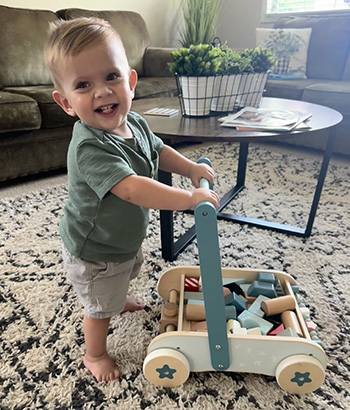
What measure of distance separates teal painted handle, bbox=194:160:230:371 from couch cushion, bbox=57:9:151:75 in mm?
2297

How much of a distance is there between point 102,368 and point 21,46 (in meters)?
2.04

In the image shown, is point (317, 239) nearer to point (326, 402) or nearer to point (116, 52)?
point (326, 402)

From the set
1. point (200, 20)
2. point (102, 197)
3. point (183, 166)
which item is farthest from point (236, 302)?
point (200, 20)

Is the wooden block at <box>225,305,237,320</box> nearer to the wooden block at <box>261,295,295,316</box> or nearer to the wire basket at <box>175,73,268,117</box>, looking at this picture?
the wooden block at <box>261,295,295,316</box>

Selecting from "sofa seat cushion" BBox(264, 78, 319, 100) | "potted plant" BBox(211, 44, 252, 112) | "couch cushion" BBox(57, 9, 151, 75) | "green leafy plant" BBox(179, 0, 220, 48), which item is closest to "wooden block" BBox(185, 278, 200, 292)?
"potted plant" BBox(211, 44, 252, 112)

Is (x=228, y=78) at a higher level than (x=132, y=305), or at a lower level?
higher

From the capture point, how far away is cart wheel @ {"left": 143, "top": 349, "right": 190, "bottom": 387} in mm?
766

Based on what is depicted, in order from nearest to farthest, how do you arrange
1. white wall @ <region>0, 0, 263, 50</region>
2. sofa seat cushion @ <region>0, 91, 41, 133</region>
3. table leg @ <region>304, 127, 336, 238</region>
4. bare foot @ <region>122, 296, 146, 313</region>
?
bare foot @ <region>122, 296, 146, 313</region>, table leg @ <region>304, 127, 336, 238</region>, sofa seat cushion @ <region>0, 91, 41, 133</region>, white wall @ <region>0, 0, 263, 50</region>

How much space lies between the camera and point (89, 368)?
2.73ft

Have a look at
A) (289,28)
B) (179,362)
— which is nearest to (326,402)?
(179,362)

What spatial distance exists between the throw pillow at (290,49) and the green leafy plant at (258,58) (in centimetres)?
145

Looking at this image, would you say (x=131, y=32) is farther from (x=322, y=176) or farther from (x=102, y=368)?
(x=102, y=368)

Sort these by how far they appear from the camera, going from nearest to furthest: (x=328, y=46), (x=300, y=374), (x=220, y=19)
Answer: (x=300, y=374) < (x=328, y=46) < (x=220, y=19)

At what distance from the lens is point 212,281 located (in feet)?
2.16
